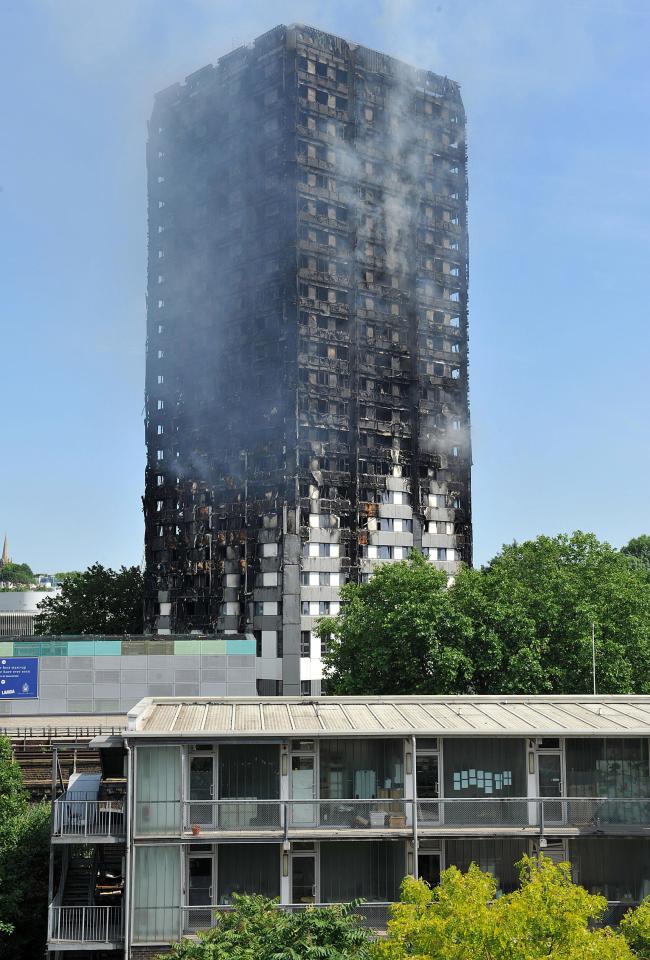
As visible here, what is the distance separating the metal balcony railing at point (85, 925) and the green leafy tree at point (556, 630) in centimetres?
3626

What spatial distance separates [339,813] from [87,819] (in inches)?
337

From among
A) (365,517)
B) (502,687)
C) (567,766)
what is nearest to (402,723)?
(567,766)

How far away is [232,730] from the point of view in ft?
122

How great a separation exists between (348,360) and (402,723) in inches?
3549

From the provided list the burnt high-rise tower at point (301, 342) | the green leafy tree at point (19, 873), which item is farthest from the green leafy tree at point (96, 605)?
the green leafy tree at point (19, 873)

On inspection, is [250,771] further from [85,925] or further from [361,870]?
[85,925]

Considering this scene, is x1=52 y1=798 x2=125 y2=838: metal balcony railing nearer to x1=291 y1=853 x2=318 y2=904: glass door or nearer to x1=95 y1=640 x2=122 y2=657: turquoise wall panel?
x1=291 y1=853 x2=318 y2=904: glass door

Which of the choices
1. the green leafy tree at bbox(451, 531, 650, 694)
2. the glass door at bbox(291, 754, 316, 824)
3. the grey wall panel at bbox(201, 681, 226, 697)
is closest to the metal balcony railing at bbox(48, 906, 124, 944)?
the glass door at bbox(291, 754, 316, 824)

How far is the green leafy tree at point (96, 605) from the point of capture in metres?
133

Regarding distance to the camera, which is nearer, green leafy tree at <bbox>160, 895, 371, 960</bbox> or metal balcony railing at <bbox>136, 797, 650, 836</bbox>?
green leafy tree at <bbox>160, 895, 371, 960</bbox>

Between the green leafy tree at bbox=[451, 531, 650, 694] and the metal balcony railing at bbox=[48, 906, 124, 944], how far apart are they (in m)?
36.3

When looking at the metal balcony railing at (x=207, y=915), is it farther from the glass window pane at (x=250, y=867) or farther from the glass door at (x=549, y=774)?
the glass door at (x=549, y=774)

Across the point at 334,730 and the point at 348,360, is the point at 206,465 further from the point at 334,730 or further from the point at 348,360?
the point at 334,730

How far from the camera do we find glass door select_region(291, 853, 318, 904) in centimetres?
3719
